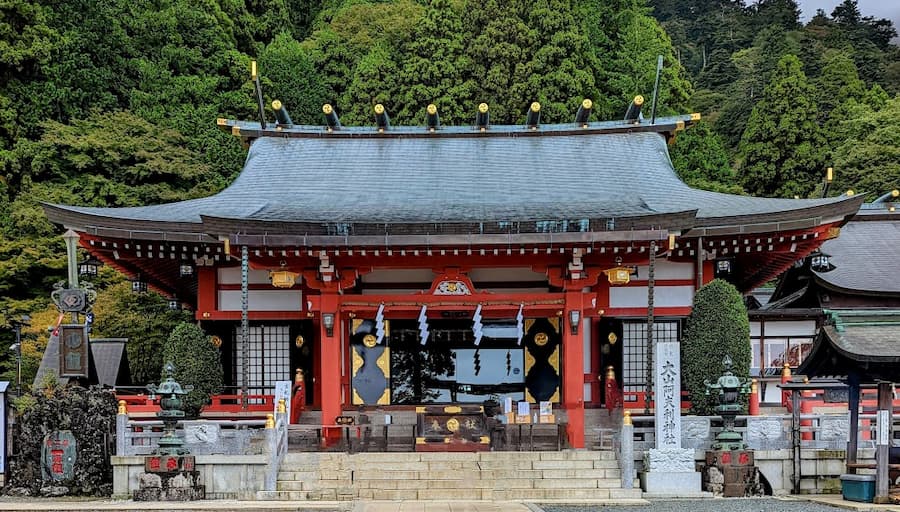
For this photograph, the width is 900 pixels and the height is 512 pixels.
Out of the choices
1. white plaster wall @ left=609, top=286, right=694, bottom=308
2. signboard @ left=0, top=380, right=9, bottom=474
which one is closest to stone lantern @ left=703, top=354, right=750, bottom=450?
white plaster wall @ left=609, top=286, right=694, bottom=308

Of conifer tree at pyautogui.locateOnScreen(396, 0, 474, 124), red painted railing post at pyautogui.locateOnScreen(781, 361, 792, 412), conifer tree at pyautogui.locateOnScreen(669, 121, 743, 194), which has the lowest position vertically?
red painted railing post at pyautogui.locateOnScreen(781, 361, 792, 412)

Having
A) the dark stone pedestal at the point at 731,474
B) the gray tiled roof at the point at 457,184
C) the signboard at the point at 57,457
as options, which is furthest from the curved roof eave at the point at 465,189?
the signboard at the point at 57,457

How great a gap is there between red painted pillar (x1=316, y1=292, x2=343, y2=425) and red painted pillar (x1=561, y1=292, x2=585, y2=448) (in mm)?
3955

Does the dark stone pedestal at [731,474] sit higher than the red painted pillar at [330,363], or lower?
lower

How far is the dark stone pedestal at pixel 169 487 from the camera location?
16.0 m

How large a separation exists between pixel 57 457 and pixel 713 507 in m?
9.91

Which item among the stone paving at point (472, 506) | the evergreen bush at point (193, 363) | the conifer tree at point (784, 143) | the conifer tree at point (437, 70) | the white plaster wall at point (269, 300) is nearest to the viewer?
the stone paving at point (472, 506)

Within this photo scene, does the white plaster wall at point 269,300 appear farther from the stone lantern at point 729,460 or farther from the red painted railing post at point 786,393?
the red painted railing post at point 786,393

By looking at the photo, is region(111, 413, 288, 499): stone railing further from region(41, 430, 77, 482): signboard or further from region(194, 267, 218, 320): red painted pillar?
region(194, 267, 218, 320): red painted pillar

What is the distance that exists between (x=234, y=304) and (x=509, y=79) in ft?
76.6

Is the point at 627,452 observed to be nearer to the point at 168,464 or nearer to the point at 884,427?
the point at 884,427

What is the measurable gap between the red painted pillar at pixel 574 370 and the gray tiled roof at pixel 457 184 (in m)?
1.59

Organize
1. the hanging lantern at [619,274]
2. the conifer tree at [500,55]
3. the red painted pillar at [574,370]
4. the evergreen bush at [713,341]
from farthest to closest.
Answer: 1. the conifer tree at [500,55]
2. the hanging lantern at [619,274]
3. the evergreen bush at [713,341]
4. the red painted pillar at [574,370]

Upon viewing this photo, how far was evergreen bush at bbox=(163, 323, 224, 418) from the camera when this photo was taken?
19.6 metres
